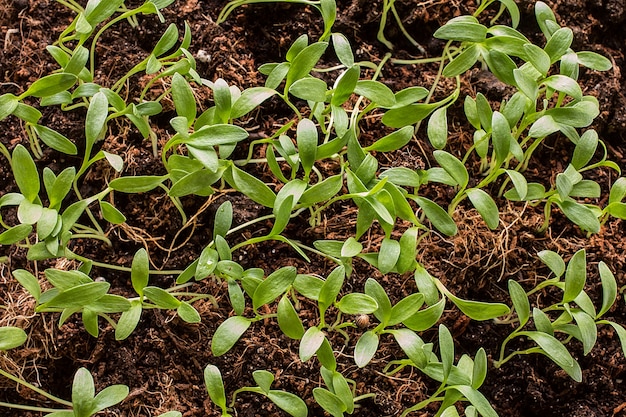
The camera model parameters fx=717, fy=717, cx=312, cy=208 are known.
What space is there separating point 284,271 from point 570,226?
59cm

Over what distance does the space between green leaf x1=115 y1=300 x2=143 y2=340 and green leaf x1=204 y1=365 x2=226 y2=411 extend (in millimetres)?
133

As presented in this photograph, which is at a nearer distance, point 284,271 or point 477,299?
point 284,271

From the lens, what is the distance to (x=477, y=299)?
1322 mm

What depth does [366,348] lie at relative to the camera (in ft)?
3.63

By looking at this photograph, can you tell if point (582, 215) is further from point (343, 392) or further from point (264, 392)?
point (264, 392)

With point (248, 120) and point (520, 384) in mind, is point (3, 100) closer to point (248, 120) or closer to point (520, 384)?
point (248, 120)

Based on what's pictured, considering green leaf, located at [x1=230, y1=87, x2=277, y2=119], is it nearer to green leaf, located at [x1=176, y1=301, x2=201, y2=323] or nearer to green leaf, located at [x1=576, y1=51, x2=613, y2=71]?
green leaf, located at [x1=176, y1=301, x2=201, y2=323]

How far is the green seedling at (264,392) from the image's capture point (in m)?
1.10

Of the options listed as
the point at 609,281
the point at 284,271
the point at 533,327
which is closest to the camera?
the point at 284,271

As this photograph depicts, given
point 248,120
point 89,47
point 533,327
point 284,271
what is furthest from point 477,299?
point 89,47

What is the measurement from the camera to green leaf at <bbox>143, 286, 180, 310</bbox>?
3.67 ft

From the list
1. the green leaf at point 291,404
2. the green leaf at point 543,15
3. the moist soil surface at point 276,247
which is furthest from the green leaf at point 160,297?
the green leaf at point 543,15

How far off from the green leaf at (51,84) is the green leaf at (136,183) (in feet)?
0.59

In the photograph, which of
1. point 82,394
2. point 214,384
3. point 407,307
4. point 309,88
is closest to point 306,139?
point 309,88
